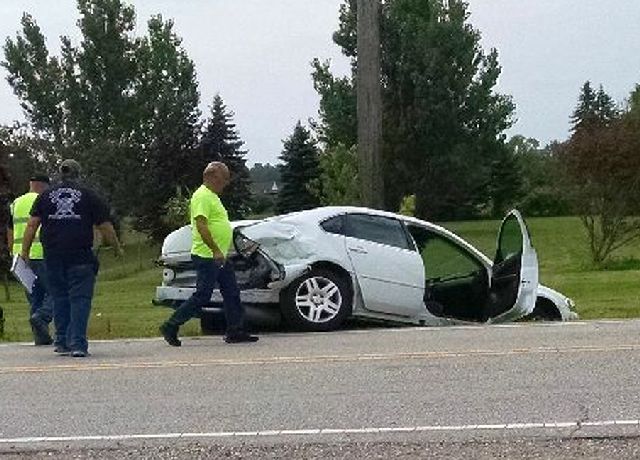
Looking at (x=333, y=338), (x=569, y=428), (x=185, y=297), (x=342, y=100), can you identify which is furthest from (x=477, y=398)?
(x=342, y=100)

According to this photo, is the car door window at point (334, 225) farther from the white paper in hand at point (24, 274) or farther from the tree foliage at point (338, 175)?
the tree foliage at point (338, 175)

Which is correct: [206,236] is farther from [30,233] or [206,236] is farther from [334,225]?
[334,225]

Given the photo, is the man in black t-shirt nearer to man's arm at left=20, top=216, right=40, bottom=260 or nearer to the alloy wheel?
man's arm at left=20, top=216, right=40, bottom=260

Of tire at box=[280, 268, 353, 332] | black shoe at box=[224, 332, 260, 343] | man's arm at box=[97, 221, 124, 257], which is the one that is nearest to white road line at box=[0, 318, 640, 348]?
tire at box=[280, 268, 353, 332]

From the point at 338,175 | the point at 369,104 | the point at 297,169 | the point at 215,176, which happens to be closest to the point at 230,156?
the point at 338,175

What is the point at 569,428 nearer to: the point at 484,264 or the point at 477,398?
the point at 477,398

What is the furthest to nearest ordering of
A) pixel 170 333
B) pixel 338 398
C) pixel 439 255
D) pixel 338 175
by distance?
pixel 338 175 < pixel 439 255 < pixel 170 333 < pixel 338 398

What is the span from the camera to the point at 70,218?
408 inches

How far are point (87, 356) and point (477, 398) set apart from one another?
13.6ft

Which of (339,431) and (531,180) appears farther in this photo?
(531,180)

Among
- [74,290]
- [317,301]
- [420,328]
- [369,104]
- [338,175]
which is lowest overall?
[420,328]

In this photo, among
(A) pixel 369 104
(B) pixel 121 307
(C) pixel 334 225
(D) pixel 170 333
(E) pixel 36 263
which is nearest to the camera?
(D) pixel 170 333

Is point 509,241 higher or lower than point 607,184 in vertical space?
lower

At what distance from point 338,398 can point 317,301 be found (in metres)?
4.02
